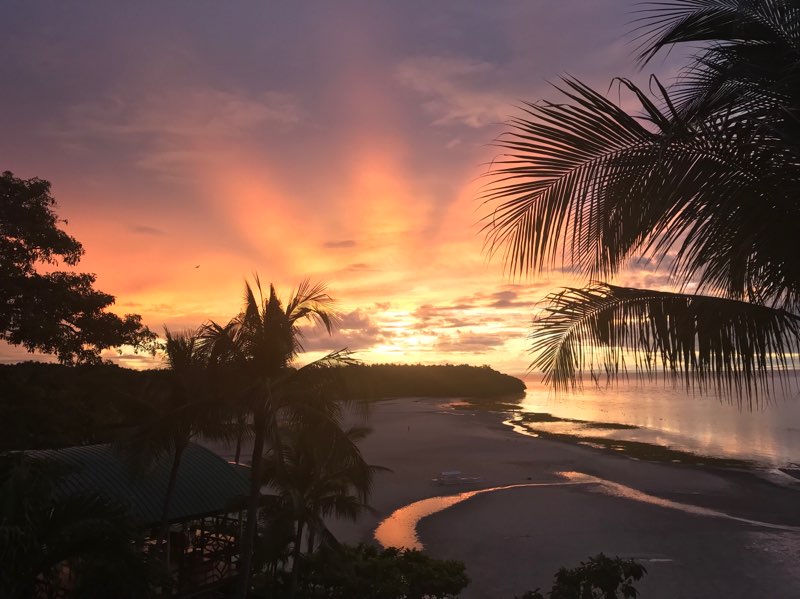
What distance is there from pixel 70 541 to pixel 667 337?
7.44 metres

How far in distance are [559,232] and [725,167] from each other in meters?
1.09

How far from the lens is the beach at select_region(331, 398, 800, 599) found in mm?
19266

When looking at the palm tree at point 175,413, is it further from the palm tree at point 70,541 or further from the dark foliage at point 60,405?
the palm tree at point 70,541

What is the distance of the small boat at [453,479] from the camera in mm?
35469

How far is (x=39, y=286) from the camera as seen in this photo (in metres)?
19.1

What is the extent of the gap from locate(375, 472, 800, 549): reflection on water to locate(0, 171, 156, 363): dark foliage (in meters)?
14.0

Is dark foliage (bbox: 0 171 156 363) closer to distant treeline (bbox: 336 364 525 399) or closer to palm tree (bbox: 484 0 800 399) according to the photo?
palm tree (bbox: 484 0 800 399)

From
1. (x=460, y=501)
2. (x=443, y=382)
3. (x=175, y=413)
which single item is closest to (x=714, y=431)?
(x=460, y=501)

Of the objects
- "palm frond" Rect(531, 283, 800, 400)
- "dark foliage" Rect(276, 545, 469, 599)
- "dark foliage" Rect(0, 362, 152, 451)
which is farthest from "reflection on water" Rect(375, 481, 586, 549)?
"palm frond" Rect(531, 283, 800, 400)

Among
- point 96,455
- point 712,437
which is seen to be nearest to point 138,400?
point 96,455

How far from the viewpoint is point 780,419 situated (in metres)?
76.5

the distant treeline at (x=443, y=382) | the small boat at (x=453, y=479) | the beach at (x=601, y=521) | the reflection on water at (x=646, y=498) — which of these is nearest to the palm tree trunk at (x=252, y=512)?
the beach at (x=601, y=521)

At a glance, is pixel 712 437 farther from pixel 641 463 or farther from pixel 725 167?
pixel 725 167

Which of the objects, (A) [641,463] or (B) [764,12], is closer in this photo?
(B) [764,12]
